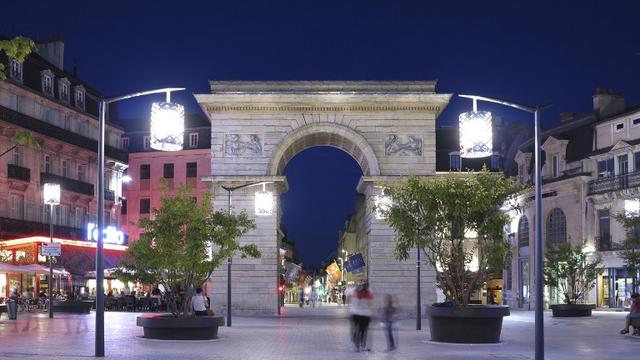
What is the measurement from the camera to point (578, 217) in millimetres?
62469

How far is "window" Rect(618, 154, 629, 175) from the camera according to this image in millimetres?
58469

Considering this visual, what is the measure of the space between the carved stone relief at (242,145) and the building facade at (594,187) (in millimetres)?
20674

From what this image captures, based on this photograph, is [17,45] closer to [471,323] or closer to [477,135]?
[477,135]

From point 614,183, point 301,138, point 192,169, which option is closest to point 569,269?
point 614,183

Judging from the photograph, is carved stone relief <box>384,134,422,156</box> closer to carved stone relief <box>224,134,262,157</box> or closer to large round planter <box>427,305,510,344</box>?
carved stone relief <box>224,134,262,157</box>

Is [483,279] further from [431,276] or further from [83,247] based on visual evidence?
[83,247]

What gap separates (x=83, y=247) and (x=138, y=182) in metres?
21.5

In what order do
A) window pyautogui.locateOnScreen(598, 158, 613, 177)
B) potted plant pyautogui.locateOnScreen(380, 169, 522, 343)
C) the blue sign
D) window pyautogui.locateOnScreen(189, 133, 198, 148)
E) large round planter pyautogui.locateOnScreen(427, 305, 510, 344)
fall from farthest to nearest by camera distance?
window pyautogui.locateOnScreen(189, 133, 198, 148) → window pyautogui.locateOnScreen(598, 158, 613, 177) → the blue sign → potted plant pyautogui.locateOnScreen(380, 169, 522, 343) → large round planter pyautogui.locateOnScreen(427, 305, 510, 344)

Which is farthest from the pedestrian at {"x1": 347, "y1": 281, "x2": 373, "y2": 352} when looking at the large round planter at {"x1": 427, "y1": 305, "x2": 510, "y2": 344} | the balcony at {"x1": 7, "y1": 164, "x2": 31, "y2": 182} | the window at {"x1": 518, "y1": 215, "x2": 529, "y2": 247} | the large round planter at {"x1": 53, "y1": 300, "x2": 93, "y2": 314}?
the window at {"x1": 518, "y1": 215, "x2": 529, "y2": 247}

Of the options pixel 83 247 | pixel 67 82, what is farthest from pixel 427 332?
pixel 67 82

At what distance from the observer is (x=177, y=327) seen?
28.6 meters

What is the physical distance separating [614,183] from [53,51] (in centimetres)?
3876

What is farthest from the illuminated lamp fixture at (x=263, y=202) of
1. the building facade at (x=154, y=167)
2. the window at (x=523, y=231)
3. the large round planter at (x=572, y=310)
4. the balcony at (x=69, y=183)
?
the building facade at (x=154, y=167)

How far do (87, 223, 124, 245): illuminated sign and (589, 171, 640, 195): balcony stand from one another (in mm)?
32960
